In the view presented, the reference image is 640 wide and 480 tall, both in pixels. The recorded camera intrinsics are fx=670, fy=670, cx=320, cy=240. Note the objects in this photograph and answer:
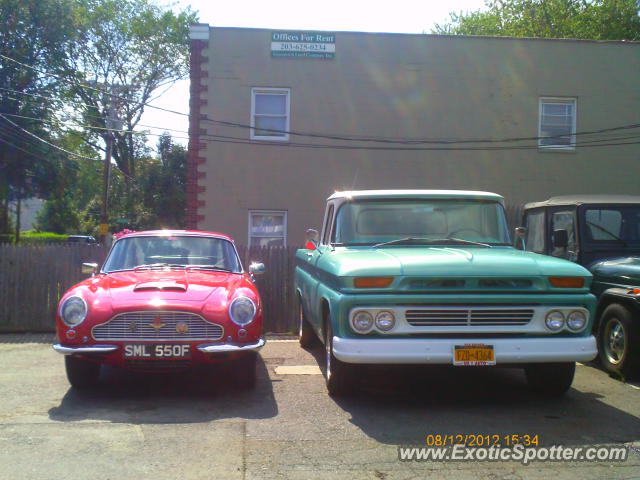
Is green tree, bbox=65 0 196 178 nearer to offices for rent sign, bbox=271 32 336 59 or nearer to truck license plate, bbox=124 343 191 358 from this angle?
offices for rent sign, bbox=271 32 336 59

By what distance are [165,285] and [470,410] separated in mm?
3065

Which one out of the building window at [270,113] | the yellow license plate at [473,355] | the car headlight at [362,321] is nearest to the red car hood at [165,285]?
the car headlight at [362,321]

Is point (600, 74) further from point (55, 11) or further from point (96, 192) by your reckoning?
point (96, 192)

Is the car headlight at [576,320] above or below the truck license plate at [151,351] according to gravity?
above

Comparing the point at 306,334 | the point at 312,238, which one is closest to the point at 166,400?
the point at 312,238

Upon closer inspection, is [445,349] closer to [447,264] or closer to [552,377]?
[447,264]

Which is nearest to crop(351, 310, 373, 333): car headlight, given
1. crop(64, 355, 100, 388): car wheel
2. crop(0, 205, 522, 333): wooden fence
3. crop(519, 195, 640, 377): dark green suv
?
crop(64, 355, 100, 388): car wheel

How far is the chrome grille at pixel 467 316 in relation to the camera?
5578mm

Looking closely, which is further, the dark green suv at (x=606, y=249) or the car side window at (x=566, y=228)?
the car side window at (x=566, y=228)

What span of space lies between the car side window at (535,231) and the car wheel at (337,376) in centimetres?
384

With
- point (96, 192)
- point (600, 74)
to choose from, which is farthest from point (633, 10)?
point (96, 192)

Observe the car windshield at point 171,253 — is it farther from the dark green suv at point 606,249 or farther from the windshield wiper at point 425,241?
the dark green suv at point 606,249

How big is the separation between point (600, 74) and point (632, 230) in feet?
33.6

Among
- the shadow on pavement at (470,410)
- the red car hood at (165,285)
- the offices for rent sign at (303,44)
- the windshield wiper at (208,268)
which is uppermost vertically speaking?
the offices for rent sign at (303,44)
